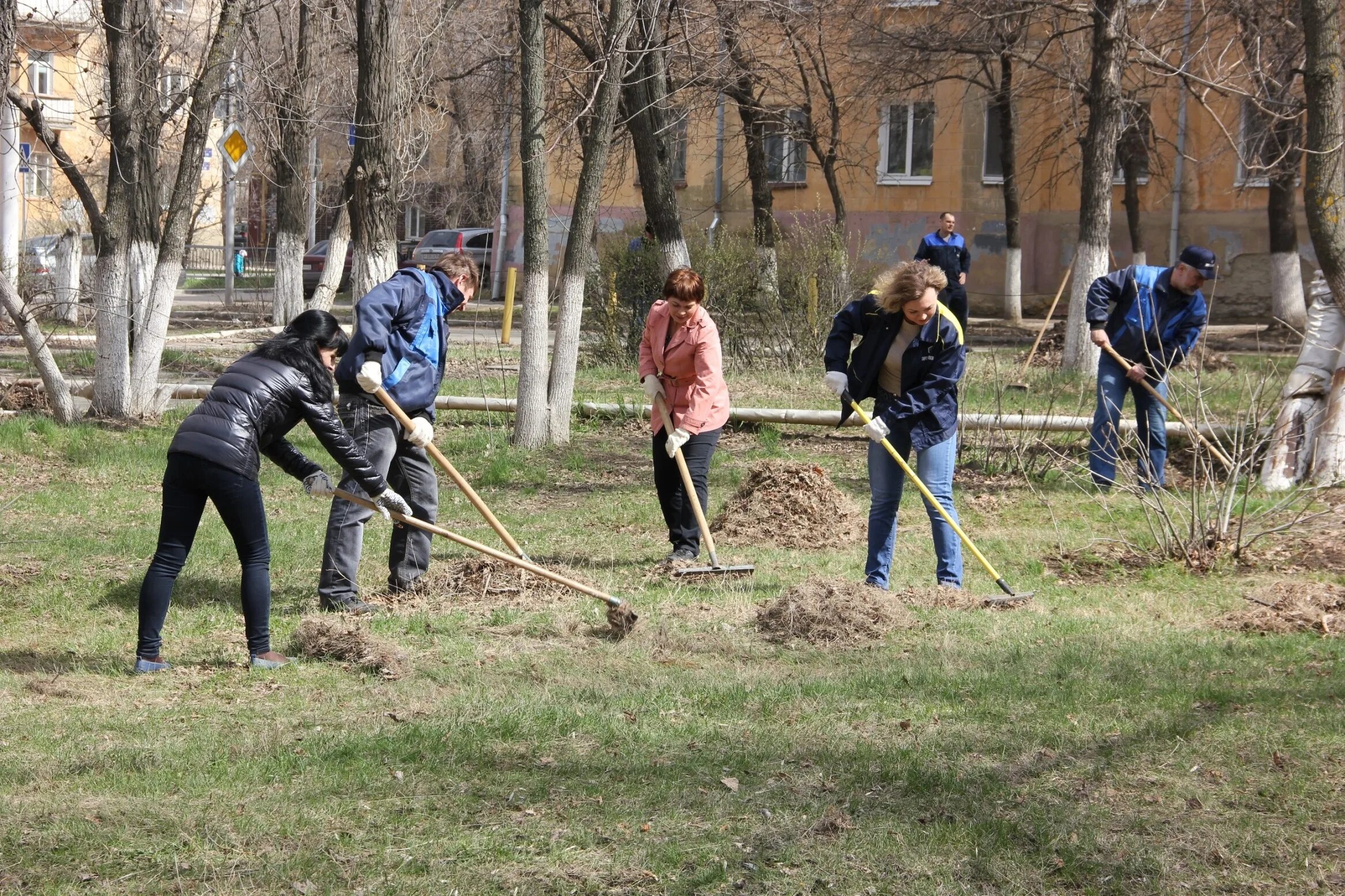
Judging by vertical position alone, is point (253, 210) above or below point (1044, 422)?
above

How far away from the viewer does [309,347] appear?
18.0ft

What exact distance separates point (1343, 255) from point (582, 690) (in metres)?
6.05

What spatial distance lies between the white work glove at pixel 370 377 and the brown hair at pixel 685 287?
1.64m

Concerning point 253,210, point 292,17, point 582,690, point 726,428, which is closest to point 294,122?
point 292,17

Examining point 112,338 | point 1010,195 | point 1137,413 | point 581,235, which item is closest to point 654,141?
point 581,235

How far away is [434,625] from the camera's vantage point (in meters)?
6.20

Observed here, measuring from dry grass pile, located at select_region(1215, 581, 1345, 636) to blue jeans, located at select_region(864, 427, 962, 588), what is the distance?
1.26 m

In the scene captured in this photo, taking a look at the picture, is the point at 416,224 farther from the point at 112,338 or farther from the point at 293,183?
the point at 112,338

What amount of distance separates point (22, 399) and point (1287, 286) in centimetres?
1663

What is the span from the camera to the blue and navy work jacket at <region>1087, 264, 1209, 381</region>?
912 cm

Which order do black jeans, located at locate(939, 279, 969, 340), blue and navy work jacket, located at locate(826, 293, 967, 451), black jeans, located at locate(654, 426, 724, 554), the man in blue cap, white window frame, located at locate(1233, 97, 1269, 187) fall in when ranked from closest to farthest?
blue and navy work jacket, located at locate(826, 293, 967, 451) < black jeans, located at locate(654, 426, 724, 554) < the man in blue cap < black jeans, located at locate(939, 279, 969, 340) < white window frame, located at locate(1233, 97, 1269, 187)

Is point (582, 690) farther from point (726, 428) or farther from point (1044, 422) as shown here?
point (726, 428)

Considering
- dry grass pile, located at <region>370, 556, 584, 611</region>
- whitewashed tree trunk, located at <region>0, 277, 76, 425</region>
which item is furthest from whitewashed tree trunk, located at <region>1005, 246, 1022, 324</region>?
dry grass pile, located at <region>370, 556, 584, 611</region>

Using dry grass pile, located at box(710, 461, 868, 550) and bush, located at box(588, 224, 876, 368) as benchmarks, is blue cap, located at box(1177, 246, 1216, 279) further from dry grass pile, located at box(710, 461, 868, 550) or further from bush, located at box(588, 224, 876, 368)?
bush, located at box(588, 224, 876, 368)
